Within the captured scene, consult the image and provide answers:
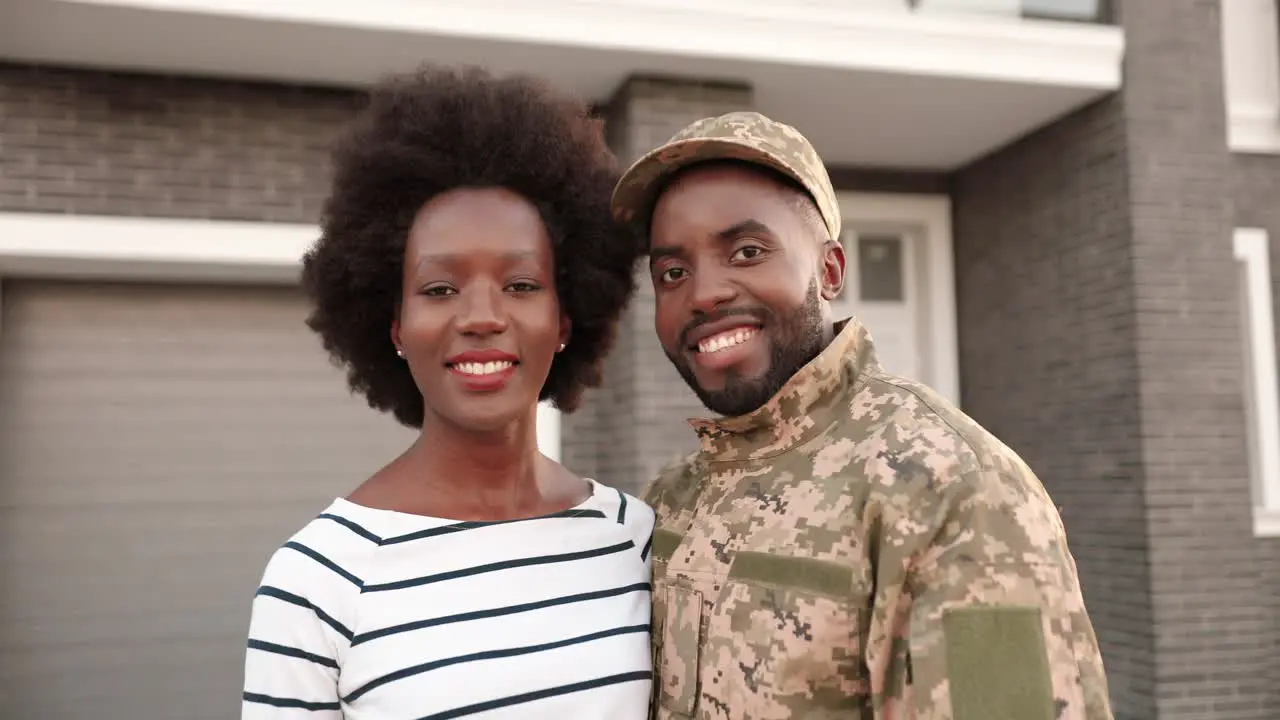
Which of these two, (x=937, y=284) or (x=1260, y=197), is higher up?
(x=1260, y=197)

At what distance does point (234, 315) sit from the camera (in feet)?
19.2

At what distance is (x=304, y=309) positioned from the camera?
6.03 m

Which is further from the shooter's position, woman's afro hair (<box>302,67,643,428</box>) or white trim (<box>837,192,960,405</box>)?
white trim (<box>837,192,960,405</box>)

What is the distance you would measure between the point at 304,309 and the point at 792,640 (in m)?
5.04

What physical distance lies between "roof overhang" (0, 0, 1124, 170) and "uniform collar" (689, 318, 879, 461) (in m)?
3.69

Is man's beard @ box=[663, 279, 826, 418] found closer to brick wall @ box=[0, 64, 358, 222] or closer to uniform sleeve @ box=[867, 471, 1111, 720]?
uniform sleeve @ box=[867, 471, 1111, 720]

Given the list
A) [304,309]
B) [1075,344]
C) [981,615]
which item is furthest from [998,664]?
[1075,344]

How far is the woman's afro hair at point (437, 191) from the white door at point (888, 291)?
17.2 feet

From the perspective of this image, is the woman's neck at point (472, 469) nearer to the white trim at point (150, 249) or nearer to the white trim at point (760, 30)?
the white trim at point (760, 30)

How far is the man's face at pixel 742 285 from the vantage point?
70.6 inches

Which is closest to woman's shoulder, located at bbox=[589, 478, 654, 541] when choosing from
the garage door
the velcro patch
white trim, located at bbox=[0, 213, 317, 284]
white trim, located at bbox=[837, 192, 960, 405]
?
the velcro patch

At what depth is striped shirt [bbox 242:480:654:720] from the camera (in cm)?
166

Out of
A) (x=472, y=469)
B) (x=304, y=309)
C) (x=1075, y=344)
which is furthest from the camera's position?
(x=1075, y=344)

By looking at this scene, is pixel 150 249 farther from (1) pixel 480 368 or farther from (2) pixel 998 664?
(2) pixel 998 664
